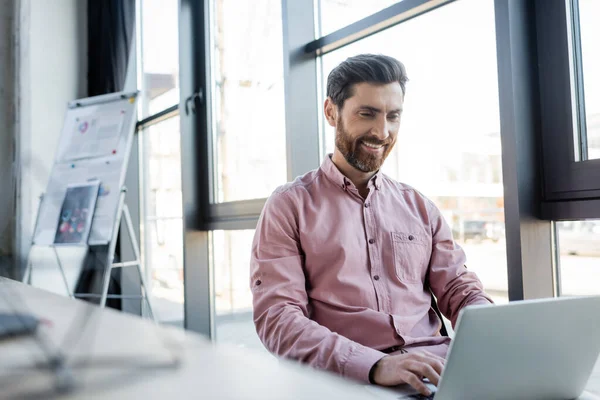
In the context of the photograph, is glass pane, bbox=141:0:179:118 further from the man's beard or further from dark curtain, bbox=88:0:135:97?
the man's beard

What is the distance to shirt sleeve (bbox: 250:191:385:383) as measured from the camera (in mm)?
1240

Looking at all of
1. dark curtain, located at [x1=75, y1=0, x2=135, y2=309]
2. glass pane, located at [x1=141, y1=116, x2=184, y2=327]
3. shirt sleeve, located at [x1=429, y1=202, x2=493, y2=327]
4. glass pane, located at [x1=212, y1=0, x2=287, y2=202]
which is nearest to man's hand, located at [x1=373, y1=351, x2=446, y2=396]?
shirt sleeve, located at [x1=429, y1=202, x2=493, y2=327]

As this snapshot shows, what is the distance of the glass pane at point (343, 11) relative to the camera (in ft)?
7.07

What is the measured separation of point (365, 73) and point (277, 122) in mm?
1218

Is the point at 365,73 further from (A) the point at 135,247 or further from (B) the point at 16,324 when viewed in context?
(A) the point at 135,247

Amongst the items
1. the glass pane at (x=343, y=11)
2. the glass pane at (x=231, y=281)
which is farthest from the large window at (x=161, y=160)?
the glass pane at (x=343, y=11)

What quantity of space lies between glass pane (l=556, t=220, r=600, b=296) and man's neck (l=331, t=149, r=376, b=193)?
0.53 meters

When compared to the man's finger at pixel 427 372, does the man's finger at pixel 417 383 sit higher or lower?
lower

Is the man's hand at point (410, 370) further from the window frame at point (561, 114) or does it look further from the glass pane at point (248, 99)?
the glass pane at point (248, 99)

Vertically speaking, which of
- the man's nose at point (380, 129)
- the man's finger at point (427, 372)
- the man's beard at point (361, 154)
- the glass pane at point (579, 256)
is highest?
the man's nose at point (380, 129)

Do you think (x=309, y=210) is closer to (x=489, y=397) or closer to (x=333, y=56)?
(x=489, y=397)

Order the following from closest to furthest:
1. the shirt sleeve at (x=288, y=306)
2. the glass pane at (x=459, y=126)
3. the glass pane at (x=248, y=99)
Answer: the shirt sleeve at (x=288, y=306)
the glass pane at (x=459, y=126)
the glass pane at (x=248, y=99)

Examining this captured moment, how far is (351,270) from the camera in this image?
144 cm

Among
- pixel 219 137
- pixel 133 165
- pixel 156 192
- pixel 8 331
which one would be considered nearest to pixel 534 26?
pixel 8 331
